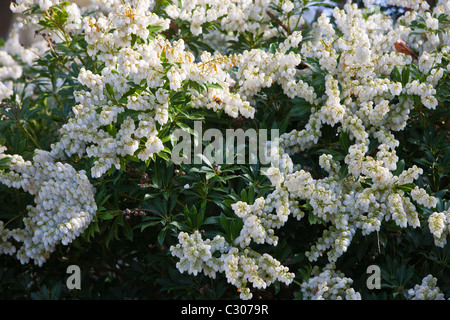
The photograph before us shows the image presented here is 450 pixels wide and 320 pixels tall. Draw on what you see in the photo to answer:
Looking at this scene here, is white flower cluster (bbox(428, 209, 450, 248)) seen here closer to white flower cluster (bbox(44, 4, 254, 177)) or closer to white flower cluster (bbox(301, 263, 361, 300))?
white flower cluster (bbox(301, 263, 361, 300))

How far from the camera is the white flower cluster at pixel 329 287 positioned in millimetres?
2453

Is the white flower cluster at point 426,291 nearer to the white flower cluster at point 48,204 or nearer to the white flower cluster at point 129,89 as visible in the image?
the white flower cluster at point 129,89

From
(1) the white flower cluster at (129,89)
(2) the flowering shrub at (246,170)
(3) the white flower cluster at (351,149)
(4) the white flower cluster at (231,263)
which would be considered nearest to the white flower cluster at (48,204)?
(2) the flowering shrub at (246,170)

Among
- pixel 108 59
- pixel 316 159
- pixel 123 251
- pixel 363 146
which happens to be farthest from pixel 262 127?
pixel 123 251

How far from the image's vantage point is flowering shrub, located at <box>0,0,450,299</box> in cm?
257

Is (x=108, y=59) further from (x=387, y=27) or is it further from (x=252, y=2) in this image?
(x=387, y=27)

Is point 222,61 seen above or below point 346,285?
above

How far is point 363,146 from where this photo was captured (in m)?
2.68

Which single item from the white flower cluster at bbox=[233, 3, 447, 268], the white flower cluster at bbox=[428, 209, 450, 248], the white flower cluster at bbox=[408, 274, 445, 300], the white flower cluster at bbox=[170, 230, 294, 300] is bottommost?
the white flower cluster at bbox=[408, 274, 445, 300]

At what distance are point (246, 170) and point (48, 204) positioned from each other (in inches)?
41.0

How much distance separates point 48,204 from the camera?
2.77m

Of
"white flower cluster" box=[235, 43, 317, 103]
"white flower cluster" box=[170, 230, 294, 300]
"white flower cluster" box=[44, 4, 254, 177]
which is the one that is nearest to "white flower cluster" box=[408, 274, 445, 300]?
"white flower cluster" box=[170, 230, 294, 300]

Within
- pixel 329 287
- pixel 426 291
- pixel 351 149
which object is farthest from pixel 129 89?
pixel 426 291
